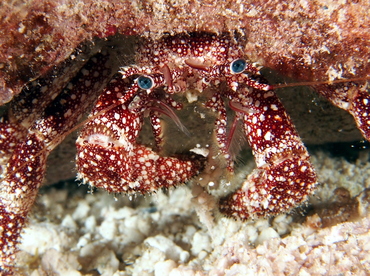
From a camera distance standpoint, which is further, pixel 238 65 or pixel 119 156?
pixel 119 156

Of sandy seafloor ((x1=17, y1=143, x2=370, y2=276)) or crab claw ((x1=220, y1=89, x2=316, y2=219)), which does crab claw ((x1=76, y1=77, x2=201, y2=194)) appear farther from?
crab claw ((x1=220, y1=89, x2=316, y2=219))

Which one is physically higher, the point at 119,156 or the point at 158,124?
the point at 158,124

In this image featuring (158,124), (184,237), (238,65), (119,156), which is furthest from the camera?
(184,237)

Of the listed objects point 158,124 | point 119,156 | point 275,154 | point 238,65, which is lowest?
point 275,154

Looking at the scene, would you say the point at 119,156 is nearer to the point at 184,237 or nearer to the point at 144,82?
the point at 144,82

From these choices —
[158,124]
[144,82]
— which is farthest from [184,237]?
[144,82]

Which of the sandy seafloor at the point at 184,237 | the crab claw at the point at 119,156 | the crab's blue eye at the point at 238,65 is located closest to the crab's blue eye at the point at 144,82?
the crab claw at the point at 119,156
